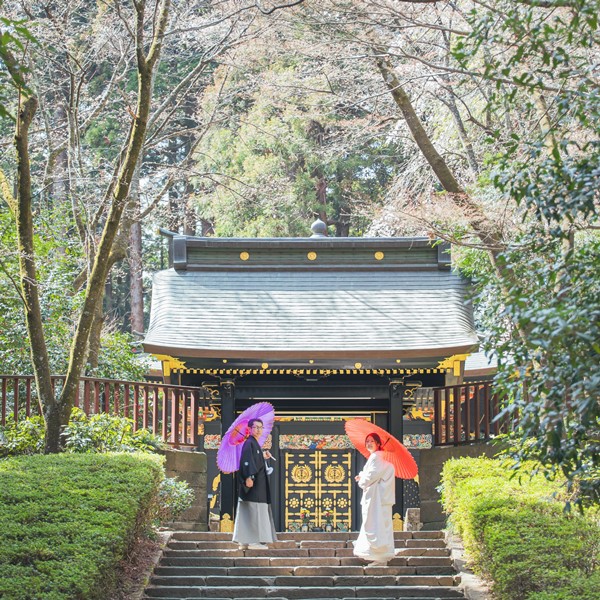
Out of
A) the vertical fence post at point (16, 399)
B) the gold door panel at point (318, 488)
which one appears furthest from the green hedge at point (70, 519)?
the gold door panel at point (318, 488)

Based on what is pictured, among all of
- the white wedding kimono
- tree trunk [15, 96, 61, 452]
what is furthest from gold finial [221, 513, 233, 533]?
the white wedding kimono

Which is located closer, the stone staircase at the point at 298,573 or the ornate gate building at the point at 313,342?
the stone staircase at the point at 298,573

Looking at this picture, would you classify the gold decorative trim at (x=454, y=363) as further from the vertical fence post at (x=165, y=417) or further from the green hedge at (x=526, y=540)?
the vertical fence post at (x=165, y=417)

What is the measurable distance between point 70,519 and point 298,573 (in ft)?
8.76

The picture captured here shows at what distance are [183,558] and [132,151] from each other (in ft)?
15.5

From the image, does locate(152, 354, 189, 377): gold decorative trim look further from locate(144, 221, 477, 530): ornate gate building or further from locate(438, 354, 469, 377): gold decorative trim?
locate(438, 354, 469, 377): gold decorative trim

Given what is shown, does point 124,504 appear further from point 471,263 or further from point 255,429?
point 471,263

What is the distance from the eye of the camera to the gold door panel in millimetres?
15836

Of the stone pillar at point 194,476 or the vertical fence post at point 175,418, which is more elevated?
the vertical fence post at point 175,418

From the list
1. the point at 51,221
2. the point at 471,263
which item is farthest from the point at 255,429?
the point at 51,221

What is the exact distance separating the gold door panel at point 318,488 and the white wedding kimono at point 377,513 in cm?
417

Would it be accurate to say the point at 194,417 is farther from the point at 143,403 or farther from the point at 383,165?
the point at 383,165

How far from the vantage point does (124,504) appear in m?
10.3

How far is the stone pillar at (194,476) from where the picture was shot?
1486cm
